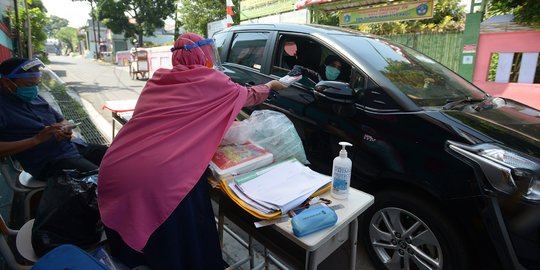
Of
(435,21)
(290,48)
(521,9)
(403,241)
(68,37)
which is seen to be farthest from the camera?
(68,37)

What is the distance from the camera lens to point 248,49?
3.62m

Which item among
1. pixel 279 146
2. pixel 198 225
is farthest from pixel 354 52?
pixel 198 225

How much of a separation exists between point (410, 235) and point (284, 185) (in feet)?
3.85

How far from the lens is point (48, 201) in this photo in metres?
1.67

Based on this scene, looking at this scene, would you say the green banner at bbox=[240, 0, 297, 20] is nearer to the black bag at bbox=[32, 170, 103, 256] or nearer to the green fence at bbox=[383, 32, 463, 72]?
the green fence at bbox=[383, 32, 463, 72]

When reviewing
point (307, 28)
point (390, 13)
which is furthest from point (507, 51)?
point (307, 28)

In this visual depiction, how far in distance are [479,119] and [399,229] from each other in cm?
90

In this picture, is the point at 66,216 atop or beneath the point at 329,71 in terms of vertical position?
beneath

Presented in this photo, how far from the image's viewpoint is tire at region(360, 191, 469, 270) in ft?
6.37

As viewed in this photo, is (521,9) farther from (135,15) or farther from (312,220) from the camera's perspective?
(135,15)

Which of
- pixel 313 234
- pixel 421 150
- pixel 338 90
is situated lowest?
pixel 313 234

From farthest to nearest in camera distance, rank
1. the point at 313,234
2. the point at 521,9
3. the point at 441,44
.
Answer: the point at 441,44 → the point at 521,9 → the point at 313,234

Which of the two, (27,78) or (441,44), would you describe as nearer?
(27,78)

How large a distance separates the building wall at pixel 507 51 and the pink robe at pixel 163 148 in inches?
281
